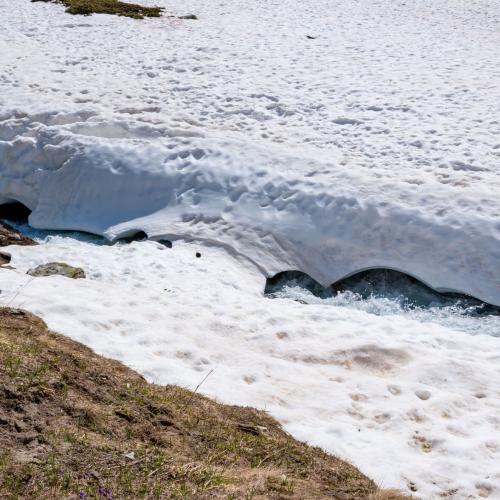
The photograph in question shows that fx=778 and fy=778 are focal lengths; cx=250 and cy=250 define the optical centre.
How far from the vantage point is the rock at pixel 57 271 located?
12312mm

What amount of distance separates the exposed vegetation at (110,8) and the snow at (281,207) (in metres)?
2.18

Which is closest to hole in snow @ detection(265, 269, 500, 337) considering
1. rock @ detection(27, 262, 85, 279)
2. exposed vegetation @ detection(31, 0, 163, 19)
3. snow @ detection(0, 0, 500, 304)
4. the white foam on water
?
the white foam on water

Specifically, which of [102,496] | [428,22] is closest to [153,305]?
[102,496]

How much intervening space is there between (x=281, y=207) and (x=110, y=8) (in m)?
19.5

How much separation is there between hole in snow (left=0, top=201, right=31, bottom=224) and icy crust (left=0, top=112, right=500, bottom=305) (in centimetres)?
20

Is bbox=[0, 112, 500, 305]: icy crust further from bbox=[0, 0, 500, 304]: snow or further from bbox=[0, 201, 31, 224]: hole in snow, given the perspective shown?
bbox=[0, 201, 31, 224]: hole in snow

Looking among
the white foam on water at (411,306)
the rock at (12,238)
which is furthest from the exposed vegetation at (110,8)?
the white foam on water at (411,306)

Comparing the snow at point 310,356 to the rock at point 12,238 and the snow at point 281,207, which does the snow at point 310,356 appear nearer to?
the snow at point 281,207

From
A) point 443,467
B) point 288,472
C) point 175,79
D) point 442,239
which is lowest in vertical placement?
point 175,79

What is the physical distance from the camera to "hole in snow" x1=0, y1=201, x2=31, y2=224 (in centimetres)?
1680

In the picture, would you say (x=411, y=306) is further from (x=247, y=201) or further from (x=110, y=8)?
(x=110, y=8)

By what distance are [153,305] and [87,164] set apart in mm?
6678

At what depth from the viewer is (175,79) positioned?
2222 cm

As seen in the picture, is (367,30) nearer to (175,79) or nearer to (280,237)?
(175,79)
